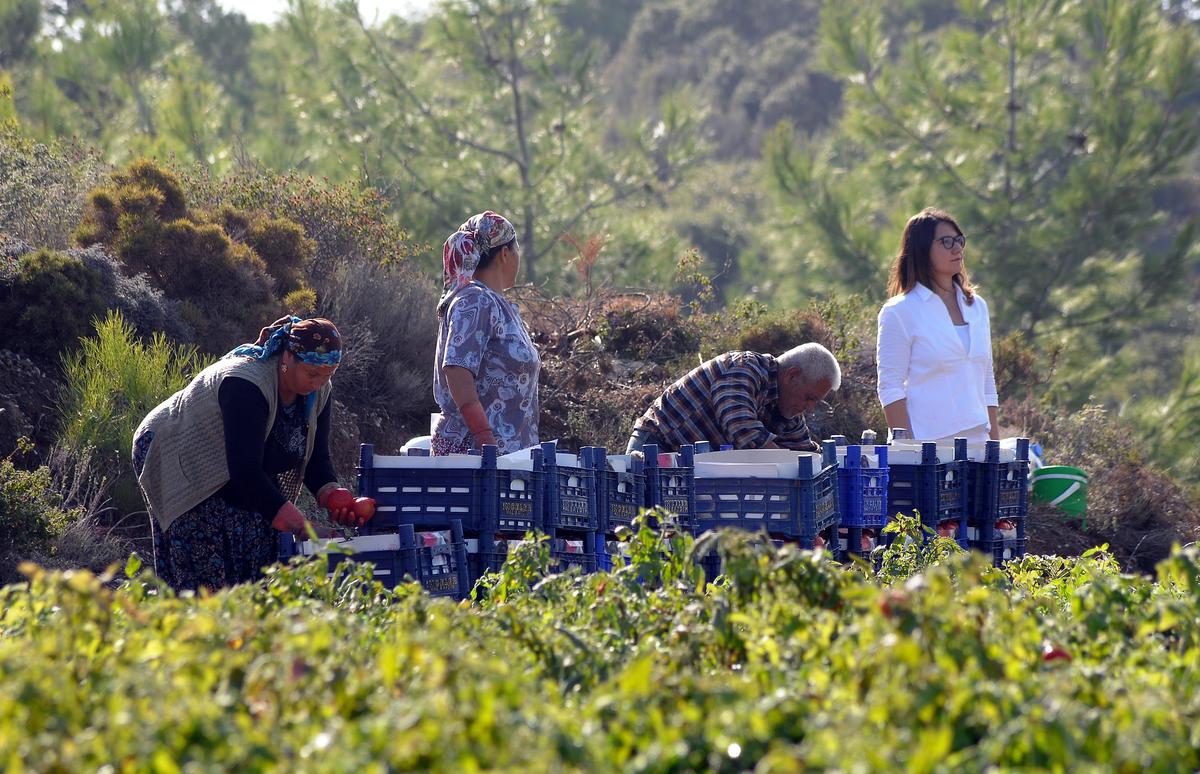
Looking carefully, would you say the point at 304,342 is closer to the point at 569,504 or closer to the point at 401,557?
the point at 401,557

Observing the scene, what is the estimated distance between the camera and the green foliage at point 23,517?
5500mm

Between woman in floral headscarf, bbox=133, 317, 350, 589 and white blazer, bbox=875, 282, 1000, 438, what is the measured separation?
2.32 metres

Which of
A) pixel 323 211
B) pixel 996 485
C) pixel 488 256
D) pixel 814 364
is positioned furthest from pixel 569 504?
pixel 323 211

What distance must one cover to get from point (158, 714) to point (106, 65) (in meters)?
16.3

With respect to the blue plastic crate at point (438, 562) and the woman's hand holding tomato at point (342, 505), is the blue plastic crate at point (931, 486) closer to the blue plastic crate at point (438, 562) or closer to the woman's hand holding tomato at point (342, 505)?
the blue plastic crate at point (438, 562)

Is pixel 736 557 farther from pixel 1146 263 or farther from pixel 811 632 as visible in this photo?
pixel 1146 263

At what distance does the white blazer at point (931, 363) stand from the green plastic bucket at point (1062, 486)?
92 cm

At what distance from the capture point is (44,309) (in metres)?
7.45

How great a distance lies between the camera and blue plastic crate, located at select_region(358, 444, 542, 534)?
170 inches

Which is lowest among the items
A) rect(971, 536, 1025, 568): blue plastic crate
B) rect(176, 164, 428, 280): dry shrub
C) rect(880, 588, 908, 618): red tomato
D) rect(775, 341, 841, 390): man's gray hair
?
rect(971, 536, 1025, 568): blue plastic crate

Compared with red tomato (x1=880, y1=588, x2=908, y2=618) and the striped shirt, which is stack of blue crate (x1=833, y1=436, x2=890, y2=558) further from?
red tomato (x1=880, y1=588, x2=908, y2=618)

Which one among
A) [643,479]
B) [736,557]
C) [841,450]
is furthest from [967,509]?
[736,557]

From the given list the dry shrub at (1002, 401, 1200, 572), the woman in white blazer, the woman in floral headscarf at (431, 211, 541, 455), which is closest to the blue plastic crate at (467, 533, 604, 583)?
the woman in floral headscarf at (431, 211, 541, 455)

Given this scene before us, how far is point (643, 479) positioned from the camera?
462 cm
